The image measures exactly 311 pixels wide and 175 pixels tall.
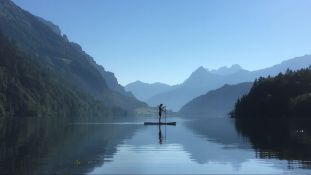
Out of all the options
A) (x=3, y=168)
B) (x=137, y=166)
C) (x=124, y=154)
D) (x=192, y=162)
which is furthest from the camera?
(x=124, y=154)

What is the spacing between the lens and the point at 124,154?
65.6m

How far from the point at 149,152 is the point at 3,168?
25.0 metres

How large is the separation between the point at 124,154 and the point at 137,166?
13.7 m

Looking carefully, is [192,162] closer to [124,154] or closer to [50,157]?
[124,154]

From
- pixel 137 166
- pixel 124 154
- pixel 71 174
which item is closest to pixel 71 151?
pixel 124 154

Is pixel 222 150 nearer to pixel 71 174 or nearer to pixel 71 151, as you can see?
pixel 71 151

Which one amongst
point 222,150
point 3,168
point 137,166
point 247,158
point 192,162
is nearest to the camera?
point 3,168

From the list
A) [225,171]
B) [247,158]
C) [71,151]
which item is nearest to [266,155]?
[247,158]

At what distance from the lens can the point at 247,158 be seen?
5972 cm

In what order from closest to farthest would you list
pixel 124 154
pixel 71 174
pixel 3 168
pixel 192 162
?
pixel 71 174
pixel 3 168
pixel 192 162
pixel 124 154

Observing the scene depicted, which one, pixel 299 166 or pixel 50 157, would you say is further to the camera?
pixel 50 157

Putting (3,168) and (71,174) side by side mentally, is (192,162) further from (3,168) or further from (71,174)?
(3,168)

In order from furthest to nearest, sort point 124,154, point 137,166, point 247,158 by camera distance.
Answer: point 124,154
point 247,158
point 137,166

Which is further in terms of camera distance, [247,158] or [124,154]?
[124,154]
